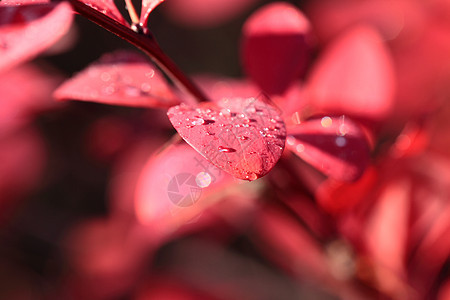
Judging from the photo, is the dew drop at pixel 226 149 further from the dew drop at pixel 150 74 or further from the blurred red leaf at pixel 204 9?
the blurred red leaf at pixel 204 9

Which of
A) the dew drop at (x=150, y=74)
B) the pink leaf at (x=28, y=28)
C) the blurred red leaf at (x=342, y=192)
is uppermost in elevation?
the pink leaf at (x=28, y=28)

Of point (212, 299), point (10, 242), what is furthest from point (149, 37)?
point (10, 242)

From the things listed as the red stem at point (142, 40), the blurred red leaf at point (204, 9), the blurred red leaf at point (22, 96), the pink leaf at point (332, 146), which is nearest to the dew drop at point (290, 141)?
the pink leaf at point (332, 146)

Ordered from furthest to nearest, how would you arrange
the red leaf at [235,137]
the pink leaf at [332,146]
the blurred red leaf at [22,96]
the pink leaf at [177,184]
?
the blurred red leaf at [22,96] < the pink leaf at [177,184] < the pink leaf at [332,146] < the red leaf at [235,137]

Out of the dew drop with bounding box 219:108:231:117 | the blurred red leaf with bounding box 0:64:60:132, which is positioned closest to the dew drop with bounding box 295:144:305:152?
the dew drop with bounding box 219:108:231:117

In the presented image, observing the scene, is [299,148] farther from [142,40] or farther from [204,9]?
[204,9]

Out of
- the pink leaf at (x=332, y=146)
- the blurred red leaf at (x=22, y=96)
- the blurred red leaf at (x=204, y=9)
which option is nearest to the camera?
the pink leaf at (x=332, y=146)

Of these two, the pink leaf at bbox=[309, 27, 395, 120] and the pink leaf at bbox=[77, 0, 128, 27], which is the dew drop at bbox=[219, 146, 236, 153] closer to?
the pink leaf at bbox=[77, 0, 128, 27]
